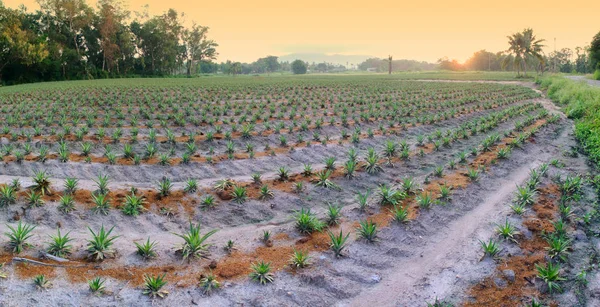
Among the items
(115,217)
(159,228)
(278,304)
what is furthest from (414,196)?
(115,217)

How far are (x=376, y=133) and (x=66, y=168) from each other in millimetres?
9605

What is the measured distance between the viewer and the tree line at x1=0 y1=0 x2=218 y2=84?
162ft

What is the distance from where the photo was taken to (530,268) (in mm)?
5578

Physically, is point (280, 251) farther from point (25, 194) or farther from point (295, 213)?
point (25, 194)

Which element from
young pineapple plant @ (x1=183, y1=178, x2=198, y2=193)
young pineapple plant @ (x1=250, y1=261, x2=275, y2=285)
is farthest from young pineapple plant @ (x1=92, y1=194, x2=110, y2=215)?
young pineapple plant @ (x1=250, y1=261, x2=275, y2=285)

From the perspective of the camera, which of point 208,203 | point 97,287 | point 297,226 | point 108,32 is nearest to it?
point 97,287

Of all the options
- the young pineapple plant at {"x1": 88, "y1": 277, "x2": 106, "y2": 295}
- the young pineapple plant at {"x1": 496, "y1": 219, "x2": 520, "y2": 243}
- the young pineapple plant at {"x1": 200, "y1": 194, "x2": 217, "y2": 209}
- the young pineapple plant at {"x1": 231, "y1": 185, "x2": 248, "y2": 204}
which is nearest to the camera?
the young pineapple plant at {"x1": 88, "y1": 277, "x2": 106, "y2": 295}

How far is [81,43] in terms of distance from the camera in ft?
218

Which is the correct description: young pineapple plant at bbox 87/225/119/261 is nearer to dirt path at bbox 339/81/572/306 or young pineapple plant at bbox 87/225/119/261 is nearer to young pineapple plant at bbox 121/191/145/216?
young pineapple plant at bbox 121/191/145/216

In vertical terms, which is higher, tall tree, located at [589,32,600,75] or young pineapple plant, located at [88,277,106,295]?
tall tree, located at [589,32,600,75]

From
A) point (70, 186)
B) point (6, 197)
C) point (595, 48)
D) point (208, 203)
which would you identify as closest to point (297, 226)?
point (208, 203)

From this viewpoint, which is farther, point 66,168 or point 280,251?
point 66,168

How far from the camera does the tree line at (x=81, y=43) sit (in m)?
49.4

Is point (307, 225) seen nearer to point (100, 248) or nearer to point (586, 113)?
point (100, 248)
